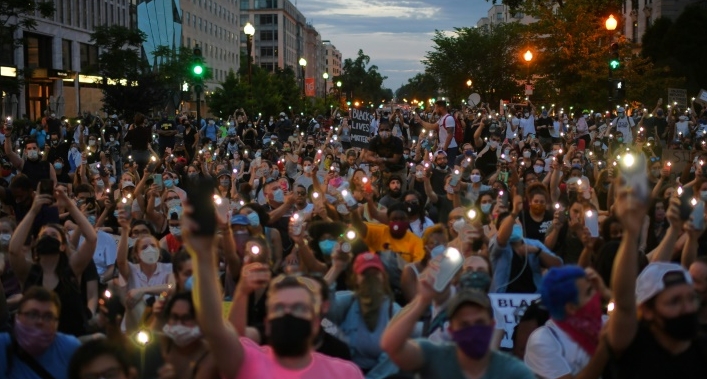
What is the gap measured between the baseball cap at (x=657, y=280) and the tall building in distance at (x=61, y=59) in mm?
53681

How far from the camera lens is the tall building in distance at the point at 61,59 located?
59625mm

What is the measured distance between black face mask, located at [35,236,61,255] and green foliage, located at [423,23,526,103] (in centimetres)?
6766

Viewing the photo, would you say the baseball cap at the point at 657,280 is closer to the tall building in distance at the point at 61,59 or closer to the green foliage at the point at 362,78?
the tall building in distance at the point at 61,59

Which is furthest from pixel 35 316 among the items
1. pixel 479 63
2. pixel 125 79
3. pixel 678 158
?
pixel 479 63

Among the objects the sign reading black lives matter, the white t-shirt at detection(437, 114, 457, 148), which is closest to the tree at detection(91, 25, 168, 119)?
the white t-shirt at detection(437, 114, 457, 148)

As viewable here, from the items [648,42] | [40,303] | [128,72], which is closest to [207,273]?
[40,303]

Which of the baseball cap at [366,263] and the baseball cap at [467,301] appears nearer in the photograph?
the baseball cap at [467,301]

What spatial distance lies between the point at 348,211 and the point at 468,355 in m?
4.57

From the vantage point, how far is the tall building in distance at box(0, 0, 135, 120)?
196 ft

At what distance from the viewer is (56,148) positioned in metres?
18.6

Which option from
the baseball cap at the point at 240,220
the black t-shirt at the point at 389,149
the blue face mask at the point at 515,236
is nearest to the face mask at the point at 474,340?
the blue face mask at the point at 515,236

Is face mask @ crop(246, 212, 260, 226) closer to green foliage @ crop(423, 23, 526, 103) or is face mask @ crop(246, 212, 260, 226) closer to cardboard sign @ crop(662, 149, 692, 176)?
cardboard sign @ crop(662, 149, 692, 176)

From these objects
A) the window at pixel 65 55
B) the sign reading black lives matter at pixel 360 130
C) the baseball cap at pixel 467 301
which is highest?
the window at pixel 65 55

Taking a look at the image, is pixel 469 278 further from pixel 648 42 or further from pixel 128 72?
pixel 648 42
